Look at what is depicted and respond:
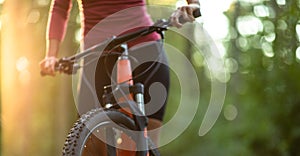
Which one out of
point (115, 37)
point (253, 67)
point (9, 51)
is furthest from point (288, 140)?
point (115, 37)

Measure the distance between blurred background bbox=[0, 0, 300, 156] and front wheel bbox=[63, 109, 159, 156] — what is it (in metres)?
3.25

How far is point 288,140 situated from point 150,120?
504 centimetres

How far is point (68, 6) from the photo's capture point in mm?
3686

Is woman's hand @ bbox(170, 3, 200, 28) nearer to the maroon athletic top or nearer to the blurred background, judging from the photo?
the maroon athletic top

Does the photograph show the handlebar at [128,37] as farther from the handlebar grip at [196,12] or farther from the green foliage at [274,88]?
the green foliage at [274,88]

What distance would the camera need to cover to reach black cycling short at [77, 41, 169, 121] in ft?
11.3

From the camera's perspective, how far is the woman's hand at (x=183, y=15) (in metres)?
3.08

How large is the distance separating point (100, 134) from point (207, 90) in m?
14.3

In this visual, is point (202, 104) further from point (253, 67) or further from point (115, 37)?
point (115, 37)

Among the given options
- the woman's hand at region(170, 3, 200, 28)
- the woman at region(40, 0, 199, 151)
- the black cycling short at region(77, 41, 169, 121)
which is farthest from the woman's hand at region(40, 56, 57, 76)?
the woman's hand at region(170, 3, 200, 28)

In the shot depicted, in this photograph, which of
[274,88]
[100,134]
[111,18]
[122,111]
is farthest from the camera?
[274,88]

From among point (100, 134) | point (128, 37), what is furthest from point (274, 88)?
point (100, 134)

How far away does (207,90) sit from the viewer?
17.2m

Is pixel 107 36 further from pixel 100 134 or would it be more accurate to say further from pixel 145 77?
pixel 100 134
